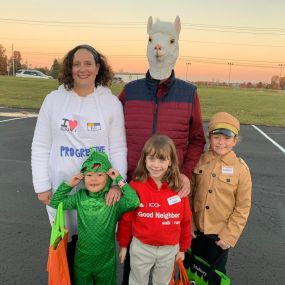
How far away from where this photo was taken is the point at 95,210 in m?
2.43

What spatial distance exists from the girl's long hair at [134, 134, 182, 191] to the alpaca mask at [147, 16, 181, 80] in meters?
0.45

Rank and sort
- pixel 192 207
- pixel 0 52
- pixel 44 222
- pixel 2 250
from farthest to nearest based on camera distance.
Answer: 1. pixel 0 52
2. pixel 44 222
3. pixel 2 250
4. pixel 192 207

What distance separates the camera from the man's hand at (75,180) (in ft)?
7.77

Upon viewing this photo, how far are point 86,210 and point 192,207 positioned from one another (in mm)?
819

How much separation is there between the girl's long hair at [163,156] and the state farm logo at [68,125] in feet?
1.57

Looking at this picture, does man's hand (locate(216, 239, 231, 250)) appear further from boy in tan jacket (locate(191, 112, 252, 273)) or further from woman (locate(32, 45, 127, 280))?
woman (locate(32, 45, 127, 280))

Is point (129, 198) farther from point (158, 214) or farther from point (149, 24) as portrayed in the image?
point (149, 24)

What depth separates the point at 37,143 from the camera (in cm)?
247

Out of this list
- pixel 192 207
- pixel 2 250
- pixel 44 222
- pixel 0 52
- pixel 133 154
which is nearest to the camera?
pixel 133 154

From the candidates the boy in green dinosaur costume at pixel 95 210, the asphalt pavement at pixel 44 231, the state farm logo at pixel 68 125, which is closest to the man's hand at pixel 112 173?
the boy in green dinosaur costume at pixel 95 210

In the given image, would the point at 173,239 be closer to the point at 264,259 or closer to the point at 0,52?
the point at 264,259

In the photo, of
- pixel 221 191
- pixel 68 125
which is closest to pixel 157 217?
pixel 221 191

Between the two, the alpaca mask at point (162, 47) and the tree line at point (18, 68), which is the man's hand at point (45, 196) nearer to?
the alpaca mask at point (162, 47)

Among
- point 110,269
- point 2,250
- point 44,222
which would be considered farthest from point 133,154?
point 44,222
